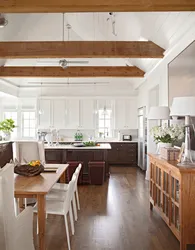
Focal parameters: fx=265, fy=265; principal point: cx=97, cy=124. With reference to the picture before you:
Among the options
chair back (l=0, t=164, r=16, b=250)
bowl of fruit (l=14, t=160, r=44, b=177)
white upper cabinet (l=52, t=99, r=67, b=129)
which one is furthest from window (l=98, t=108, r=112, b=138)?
chair back (l=0, t=164, r=16, b=250)

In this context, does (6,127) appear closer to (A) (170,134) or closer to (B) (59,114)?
(B) (59,114)

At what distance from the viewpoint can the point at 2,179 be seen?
1902 millimetres

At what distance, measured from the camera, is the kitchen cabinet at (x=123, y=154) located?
385 inches

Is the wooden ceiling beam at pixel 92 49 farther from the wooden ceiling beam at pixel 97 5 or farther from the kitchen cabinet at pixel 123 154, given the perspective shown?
the kitchen cabinet at pixel 123 154

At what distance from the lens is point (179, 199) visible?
9.68 feet

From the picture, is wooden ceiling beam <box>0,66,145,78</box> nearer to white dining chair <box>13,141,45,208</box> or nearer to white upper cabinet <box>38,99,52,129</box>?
white upper cabinet <box>38,99,52,129</box>

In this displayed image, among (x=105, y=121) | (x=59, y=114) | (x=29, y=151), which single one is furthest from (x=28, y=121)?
(x=29, y=151)

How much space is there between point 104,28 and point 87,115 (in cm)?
470

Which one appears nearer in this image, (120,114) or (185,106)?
(185,106)

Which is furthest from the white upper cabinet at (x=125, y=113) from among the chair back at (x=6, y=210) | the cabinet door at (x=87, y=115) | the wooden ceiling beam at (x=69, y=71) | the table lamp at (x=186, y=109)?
the chair back at (x=6, y=210)

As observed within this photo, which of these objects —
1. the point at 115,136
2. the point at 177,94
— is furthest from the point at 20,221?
the point at 115,136

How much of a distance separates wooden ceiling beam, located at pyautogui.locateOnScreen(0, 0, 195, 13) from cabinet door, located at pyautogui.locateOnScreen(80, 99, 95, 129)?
288 inches

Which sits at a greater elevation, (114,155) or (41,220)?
(41,220)

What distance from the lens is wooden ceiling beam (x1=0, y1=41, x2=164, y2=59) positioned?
5.39 metres
